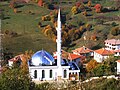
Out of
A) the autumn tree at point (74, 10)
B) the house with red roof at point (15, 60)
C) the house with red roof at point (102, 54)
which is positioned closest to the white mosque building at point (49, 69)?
the house with red roof at point (15, 60)

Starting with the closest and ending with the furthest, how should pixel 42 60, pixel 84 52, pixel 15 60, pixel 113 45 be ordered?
pixel 42 60
pixel 15 60
pixel 84 52
pixel 113 45

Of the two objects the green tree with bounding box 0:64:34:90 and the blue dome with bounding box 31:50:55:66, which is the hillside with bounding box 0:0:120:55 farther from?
the green tree with bounding box 0:64:34:90

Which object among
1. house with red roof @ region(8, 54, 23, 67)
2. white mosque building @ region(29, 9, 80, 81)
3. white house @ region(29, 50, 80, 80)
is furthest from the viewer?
house with red roof @ region(8, 54, 23, 67)

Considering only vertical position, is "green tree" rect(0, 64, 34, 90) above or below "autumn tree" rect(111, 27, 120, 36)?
above

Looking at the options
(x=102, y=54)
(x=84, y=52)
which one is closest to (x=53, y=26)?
(x=84, y=52)

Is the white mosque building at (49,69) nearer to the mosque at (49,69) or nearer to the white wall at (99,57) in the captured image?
the mosque at (49,69)

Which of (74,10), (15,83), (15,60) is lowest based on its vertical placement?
(15,60)

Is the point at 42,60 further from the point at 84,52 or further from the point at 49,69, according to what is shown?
the point at 84,52

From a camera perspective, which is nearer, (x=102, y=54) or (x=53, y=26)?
(x=102, y=54)

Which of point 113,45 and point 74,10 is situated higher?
point 74,10

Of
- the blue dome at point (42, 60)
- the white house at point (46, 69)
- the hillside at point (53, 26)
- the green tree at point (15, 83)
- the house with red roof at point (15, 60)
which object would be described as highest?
the green tree at point (15, 83)

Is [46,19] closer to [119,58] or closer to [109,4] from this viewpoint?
[109,4]

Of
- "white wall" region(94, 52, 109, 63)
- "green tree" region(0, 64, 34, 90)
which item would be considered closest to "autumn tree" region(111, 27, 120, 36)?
"white wall" region(94, 52, 109, 63)

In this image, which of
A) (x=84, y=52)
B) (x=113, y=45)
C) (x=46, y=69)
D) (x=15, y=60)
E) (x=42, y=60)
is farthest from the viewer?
(x=113, y=45)
